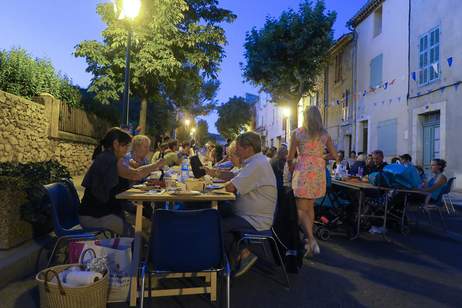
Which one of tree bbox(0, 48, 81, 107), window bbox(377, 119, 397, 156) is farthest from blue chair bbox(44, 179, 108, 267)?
window bbox(377, 119, 397, 156)

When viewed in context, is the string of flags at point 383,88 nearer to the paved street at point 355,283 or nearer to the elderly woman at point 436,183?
the elderly woman at point 436,183

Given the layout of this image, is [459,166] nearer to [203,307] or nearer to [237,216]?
[237,216]

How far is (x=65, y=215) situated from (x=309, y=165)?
302 centimetres

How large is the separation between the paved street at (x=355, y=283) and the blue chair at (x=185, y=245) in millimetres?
612

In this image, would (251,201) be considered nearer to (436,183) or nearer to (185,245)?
(185,245)

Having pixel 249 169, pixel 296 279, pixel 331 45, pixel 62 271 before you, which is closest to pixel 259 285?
pixel 296 279

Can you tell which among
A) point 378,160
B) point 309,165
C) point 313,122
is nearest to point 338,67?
point 378,160

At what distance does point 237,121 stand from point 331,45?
33.6 meters

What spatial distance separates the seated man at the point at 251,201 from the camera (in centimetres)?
400

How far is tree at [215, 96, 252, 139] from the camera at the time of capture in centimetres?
5362

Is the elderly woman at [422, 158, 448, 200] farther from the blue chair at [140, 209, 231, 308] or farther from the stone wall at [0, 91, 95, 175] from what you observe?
the stone wall at [0, 91, 95, 175]

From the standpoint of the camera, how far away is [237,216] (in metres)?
4.11

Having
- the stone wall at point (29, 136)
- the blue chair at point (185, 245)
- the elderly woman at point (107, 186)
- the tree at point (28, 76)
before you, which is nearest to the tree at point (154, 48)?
the tree at point (28, 76)

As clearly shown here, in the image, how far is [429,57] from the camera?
1334 cm
